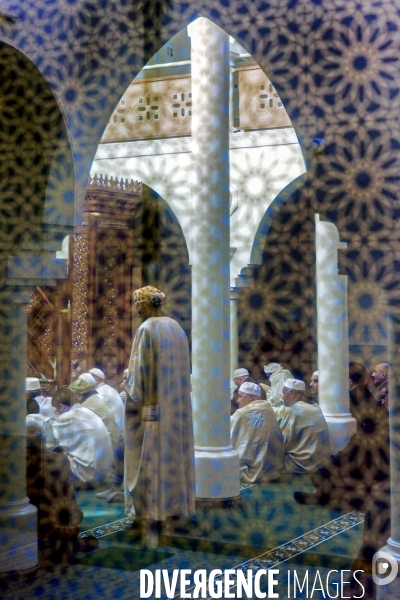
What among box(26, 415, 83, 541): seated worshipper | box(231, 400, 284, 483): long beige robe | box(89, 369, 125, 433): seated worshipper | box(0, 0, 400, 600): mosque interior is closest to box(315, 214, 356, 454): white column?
box(0, 0, 400, 600): mosque interior

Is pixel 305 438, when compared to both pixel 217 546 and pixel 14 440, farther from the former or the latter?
pixel 14 440

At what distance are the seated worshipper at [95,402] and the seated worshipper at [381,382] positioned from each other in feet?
3.77

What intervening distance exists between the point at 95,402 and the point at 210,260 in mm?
786

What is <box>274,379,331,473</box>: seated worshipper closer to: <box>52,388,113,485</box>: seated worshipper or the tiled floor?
the tiled floor

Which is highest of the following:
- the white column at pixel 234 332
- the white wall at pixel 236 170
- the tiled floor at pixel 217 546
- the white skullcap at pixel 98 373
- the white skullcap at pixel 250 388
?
the white wall at pixel 236 170

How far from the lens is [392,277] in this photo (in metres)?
3.46

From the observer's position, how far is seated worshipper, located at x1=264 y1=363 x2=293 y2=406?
3.72m

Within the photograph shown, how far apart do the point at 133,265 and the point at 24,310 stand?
0.72 metres

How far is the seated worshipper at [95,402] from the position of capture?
13.1 ft

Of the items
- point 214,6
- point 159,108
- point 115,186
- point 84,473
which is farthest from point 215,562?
point 214,6

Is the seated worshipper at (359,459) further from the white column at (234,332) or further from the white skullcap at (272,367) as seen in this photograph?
the white column at (234,332)

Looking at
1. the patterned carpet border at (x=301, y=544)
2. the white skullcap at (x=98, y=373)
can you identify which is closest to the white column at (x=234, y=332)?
the white skullcap at (x=98, y=373)

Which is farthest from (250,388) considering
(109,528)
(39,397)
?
(39,397)

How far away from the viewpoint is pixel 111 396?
3.95m
